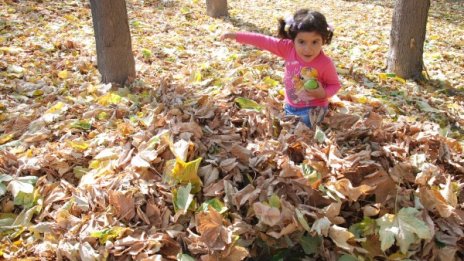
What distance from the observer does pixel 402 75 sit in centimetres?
502

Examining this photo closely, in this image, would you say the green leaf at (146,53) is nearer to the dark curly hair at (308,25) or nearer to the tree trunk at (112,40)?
the tree trunk at (112,40)

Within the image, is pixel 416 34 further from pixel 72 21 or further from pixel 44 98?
pixel 72 21

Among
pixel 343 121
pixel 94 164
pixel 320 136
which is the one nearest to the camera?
pixel 94 164

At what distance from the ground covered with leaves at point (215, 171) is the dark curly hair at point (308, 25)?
64 cm

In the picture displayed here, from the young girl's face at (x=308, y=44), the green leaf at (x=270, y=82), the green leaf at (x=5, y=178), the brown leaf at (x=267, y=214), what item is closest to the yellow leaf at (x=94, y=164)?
the green leaf at (x=5, y=178)

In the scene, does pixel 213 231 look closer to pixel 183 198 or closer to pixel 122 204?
pixel 183 198

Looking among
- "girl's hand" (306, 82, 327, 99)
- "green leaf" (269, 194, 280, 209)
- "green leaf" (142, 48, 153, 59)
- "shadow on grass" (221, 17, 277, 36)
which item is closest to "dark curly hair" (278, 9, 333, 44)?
"girl's hand" (306, 82, 327, 99)

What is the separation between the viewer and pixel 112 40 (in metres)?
3.96

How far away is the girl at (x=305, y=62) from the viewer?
2971mm

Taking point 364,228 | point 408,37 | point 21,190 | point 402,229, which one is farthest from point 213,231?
point 408,37

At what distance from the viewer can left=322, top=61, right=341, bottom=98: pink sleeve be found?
10.3 ft

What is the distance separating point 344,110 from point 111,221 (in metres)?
2.06

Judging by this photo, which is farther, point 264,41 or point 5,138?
point 264,41

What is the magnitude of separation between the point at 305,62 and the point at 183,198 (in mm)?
1436
